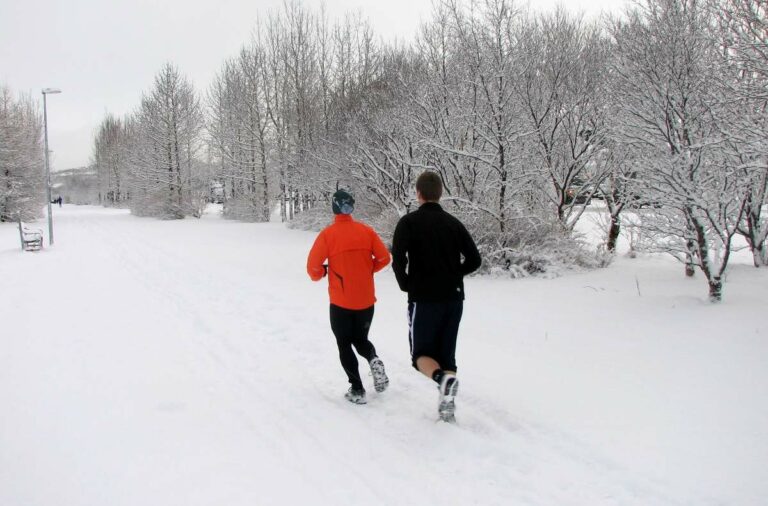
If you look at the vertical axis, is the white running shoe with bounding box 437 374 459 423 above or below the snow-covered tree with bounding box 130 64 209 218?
below

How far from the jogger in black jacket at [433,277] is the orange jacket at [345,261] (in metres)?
0.44

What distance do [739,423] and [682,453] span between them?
0.76 m

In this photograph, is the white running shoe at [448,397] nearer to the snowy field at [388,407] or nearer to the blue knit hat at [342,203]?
the snowy field at [388,407]

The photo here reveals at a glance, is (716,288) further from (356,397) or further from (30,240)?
(30,240)

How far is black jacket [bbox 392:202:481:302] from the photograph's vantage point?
3.64 meters

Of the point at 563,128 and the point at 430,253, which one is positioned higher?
the point at 563,128

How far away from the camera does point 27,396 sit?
4336 millimetres

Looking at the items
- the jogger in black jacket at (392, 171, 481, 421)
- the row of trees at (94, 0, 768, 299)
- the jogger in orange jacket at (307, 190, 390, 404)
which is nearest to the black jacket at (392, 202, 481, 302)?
the jogger in black jacket at (392, 171, 481, 421)

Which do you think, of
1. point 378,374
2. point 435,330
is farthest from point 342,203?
point 378,374

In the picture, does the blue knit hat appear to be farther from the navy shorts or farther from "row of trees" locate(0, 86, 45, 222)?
"row of trees" locate(0, 86, 45, 222)

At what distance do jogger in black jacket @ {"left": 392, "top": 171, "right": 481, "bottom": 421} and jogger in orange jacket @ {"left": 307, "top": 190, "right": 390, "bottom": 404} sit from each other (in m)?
0.44

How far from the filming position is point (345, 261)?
401 centimetres

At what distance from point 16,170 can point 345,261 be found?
38.8m

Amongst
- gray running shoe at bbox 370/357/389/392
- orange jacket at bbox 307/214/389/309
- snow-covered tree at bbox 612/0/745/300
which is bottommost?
gray running shoe at bbox 370/357/389/392
